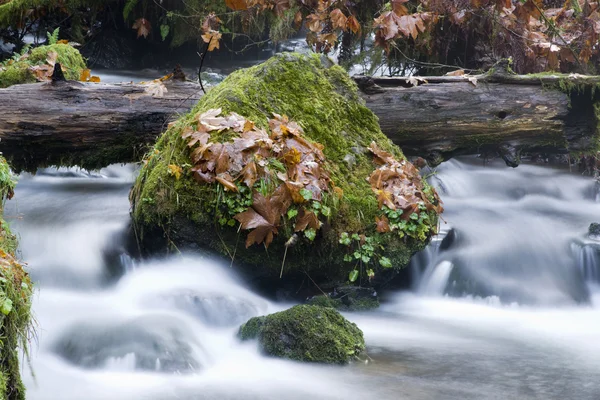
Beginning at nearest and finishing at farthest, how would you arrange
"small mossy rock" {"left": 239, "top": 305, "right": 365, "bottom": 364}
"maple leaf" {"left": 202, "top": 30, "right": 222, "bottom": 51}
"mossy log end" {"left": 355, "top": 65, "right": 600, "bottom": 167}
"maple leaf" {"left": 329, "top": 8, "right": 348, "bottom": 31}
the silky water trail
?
the silky water trail, "small mossy rock" {"left": 239, "top": 305, "right": 365, "bottom": 364}, "maple leaf" {"left": 202, "top": 30, "right": 222, "bottom": 51}, "mossy log end" {"left": 355, "top": 65, "right": 600, "bottom": 167}, "maple leaf" {"left": 329, "top": 8, "right": 348, "bottom": 31}

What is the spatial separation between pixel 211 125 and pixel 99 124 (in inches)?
51.2

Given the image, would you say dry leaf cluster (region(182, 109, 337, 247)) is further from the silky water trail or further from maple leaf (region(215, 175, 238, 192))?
the silky water trail

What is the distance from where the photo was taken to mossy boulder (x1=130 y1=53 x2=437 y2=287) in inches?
172

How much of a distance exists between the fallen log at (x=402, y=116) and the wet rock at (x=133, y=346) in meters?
1.96

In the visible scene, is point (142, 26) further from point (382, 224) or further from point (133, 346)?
point (133, 346)

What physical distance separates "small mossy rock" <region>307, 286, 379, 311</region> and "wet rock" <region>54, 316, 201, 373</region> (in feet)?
3.74

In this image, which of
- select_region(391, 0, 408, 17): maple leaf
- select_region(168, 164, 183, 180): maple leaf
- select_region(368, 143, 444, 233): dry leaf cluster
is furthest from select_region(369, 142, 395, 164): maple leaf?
select_region(391, 0, 408, 17): maple leaf

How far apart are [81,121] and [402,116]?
9.32 feet

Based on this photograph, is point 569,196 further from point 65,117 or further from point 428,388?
point 65,117

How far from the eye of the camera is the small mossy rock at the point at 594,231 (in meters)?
6.24

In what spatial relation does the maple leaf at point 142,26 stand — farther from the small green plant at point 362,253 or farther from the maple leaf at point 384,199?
the small green plant at point 362,253

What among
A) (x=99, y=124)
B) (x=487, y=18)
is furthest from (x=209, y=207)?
(x=487, y=18)

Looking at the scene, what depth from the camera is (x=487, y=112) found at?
6328 millimetres

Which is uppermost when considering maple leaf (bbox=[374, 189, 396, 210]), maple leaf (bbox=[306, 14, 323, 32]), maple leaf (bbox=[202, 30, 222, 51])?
maple leaf (bbox=[306, 14, 323, 32])
